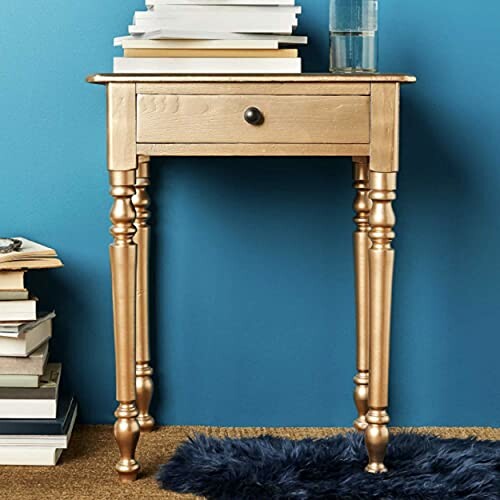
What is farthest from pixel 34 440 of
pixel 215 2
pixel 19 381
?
pixel 215 2

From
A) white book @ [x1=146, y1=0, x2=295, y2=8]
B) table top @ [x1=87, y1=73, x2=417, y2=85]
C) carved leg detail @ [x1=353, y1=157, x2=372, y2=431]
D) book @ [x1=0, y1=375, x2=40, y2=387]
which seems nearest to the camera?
table top @ [x1=87, y1=73, x2=417, y2=85]

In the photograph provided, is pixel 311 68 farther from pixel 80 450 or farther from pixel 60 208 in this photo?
pixel 80 450

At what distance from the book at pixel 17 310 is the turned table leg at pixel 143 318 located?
24cm

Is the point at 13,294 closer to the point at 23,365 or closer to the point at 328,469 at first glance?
the point at 23,365

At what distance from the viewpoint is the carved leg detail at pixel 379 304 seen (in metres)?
1.67

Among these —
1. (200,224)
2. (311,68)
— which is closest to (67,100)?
(200,224)

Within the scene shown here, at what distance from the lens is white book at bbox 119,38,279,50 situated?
172 cm

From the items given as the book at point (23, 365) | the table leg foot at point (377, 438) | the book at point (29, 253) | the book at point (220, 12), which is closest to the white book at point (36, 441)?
the book at point (23, 365)

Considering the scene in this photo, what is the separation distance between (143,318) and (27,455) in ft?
1.15

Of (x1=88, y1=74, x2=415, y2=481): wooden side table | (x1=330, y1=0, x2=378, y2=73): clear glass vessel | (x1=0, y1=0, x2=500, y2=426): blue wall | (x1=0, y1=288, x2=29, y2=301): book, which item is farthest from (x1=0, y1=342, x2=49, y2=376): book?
(x1=330, y1=0, x2=378, y2=73): clear glass vessel

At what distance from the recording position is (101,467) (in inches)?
72.9

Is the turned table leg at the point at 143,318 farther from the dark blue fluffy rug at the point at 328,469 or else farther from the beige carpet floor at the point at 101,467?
the dark blue fluffy rug at the point at 328,469

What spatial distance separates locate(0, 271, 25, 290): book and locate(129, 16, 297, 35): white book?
1.61ft

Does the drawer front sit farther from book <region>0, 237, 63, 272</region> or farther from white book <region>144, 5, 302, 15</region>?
book <region>0, 237, 63, 272</region>
